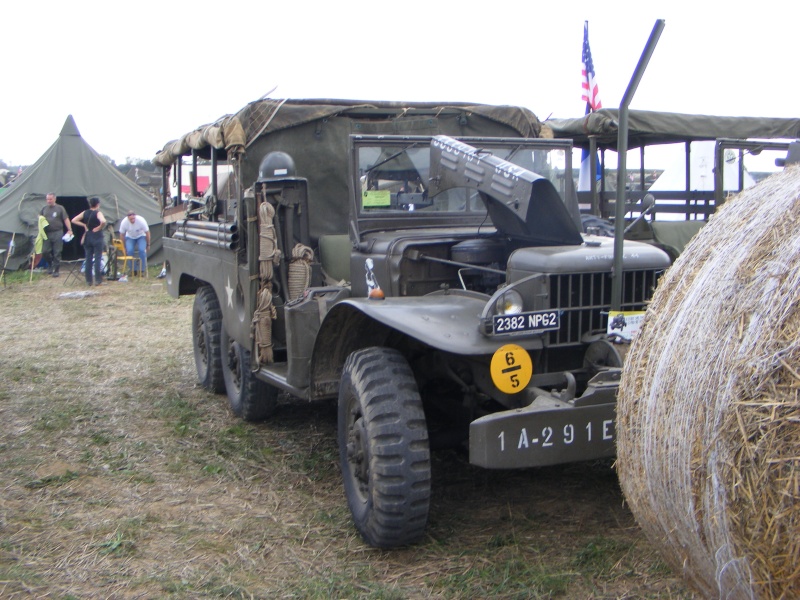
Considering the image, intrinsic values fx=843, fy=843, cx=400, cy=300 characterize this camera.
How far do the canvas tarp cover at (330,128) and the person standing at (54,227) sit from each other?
1247 centimetres

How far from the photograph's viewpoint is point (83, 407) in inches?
265

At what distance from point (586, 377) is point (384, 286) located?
127 centimetres

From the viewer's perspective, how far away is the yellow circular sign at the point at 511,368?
3.49m

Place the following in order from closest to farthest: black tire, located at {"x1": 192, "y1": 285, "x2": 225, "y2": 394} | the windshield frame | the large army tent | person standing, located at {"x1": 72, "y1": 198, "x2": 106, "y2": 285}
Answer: the windshield frame
black tire, located at {"x1": 192, "y1": 285, "x2": 225, "y2": 394}
person standing, located at {"x1": 72, "y1": 198, "x2": 106, "y2": 285}
the large army tent

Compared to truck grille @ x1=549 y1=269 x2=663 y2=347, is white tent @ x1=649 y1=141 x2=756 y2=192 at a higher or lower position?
higher

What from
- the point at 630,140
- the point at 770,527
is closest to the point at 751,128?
the point at 630,140

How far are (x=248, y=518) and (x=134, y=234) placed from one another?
14.2 metres

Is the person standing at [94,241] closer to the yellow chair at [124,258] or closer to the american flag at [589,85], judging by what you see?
the yellow chair at [124,258]

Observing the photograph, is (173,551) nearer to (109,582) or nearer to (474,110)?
(109,582)

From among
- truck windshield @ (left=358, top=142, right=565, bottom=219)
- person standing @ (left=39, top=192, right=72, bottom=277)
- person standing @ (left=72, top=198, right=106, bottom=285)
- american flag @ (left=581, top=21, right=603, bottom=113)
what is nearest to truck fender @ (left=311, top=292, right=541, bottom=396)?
truck windshield @ (left=358, top=142, right=565, bottom=219)

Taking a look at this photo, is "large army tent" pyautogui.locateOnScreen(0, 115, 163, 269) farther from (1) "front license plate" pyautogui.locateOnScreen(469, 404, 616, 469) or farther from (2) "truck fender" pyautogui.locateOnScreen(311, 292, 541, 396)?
(1) "front license plate" pyautogui.locateOnScreen(469, 404, 616, 469)

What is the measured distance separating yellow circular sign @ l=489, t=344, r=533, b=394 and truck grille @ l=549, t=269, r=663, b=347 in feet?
1.07

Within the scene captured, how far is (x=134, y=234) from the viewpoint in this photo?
1755 cm

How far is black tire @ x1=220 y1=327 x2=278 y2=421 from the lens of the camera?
19.7ft
